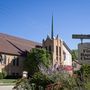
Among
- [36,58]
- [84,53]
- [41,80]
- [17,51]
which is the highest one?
[17,51]

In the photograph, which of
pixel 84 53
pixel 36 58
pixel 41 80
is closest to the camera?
pixel 84 53

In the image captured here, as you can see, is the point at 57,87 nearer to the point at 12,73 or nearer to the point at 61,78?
the point at 61,78

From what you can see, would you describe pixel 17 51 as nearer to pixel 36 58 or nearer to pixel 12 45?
pixel 12 45

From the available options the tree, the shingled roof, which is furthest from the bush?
the shingled roof

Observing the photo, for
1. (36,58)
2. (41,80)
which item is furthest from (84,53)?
(36,58)

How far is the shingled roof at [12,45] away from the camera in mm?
59319

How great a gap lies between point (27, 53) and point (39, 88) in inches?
1928

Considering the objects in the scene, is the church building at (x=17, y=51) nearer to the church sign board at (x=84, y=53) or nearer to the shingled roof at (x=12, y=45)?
the shingled roof at (x=12, y=45)

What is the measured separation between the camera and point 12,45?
2466 inches

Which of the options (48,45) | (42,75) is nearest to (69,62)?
(48,45)

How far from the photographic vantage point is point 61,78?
46.8 ft

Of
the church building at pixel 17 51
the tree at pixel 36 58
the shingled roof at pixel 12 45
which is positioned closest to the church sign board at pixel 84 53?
the tree at pixel 36 58

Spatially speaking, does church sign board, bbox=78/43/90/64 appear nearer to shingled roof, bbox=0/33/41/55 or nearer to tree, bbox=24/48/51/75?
tree, bbox=24/48/51/75

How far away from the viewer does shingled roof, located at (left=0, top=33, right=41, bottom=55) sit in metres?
59.3
